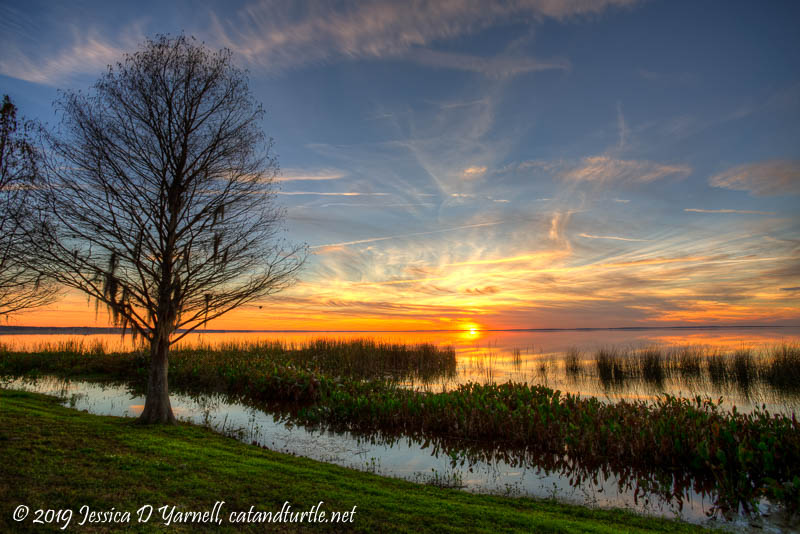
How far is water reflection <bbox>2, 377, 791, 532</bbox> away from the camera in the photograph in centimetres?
784

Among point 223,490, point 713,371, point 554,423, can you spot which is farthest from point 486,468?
point 713,371

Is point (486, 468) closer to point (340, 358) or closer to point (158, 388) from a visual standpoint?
point (158, 388)

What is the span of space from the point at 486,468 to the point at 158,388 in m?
8.60

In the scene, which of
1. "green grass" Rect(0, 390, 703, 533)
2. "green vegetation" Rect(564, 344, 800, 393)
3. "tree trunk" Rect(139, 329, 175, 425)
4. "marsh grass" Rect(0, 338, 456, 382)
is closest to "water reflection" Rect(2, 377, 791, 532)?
"green grass" Rect(0, 390, 703, 533)

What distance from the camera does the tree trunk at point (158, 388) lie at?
1046 centimetres

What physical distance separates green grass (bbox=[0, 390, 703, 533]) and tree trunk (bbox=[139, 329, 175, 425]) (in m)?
1.70

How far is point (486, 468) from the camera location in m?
9.79

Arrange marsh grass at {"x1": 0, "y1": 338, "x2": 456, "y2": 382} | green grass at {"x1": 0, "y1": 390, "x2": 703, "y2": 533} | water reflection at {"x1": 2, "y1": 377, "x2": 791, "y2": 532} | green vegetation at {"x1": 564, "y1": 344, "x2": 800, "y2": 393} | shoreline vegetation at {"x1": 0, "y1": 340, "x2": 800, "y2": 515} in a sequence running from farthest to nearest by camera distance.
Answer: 1. marsh grass at {"x1": 0, "y1": 338, "x2": 456, "y2": 382}
2. green vegetation at {"x1": 564, "y1": 344, "x2": 800, "y2": 393}
3. shoreline vegetation at {"x1": 0, "y1": 340, "x2": 800, "y2": 515}
4. water reflection at {"x1": 2, "y1": 377, "x2": 791, "y2": 532}
5. green grass at {"x1": 0, "y1": 390, "x2": 703, "y2": 533}

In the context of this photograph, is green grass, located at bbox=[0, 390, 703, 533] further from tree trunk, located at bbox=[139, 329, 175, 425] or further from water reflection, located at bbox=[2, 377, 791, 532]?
tree trunk, located at bbox=[139, 329, 175, 425]

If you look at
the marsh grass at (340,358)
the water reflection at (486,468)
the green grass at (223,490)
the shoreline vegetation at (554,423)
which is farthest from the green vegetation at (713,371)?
the green grass at (223,490)

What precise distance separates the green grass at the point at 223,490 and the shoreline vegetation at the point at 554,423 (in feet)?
10.2

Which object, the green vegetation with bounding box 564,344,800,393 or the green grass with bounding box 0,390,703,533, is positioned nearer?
the green grass with bounding box 0,390,703,533

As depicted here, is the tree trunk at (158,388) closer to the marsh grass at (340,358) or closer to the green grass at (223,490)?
the green grass at (223,490)

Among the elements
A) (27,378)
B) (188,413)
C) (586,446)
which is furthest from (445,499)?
(27,378)
